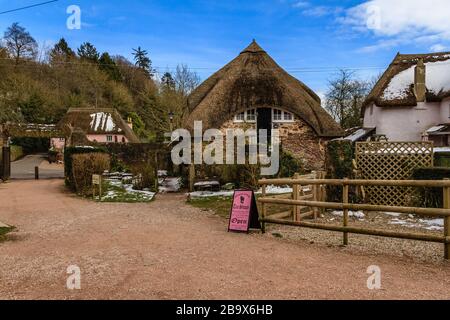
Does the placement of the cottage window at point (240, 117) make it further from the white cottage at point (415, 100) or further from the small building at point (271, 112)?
the white cottage at point (415, 100)

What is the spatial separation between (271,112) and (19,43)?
50.0 metres

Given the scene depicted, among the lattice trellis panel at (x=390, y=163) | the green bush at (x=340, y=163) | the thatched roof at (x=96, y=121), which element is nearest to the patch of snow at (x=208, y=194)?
the green bush at (x=340, y=163)

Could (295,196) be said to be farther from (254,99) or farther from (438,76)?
(438,76)

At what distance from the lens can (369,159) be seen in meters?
12.1

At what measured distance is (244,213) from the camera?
8516 millimetres

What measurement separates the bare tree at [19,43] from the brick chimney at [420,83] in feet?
168

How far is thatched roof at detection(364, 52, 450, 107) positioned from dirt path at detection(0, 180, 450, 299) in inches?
830

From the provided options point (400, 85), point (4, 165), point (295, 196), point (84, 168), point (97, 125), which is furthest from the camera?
point (97, 125)

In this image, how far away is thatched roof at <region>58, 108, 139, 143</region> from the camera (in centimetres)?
4375

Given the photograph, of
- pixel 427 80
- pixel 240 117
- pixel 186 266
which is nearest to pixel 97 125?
pixel 240 117

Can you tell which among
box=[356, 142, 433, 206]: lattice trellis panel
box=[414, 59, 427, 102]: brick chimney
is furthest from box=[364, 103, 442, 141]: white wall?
box=[356, 142, 433, 206]: lattice trellis panel

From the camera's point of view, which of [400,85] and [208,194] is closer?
[208,194]

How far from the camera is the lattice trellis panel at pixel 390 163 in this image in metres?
11.5
